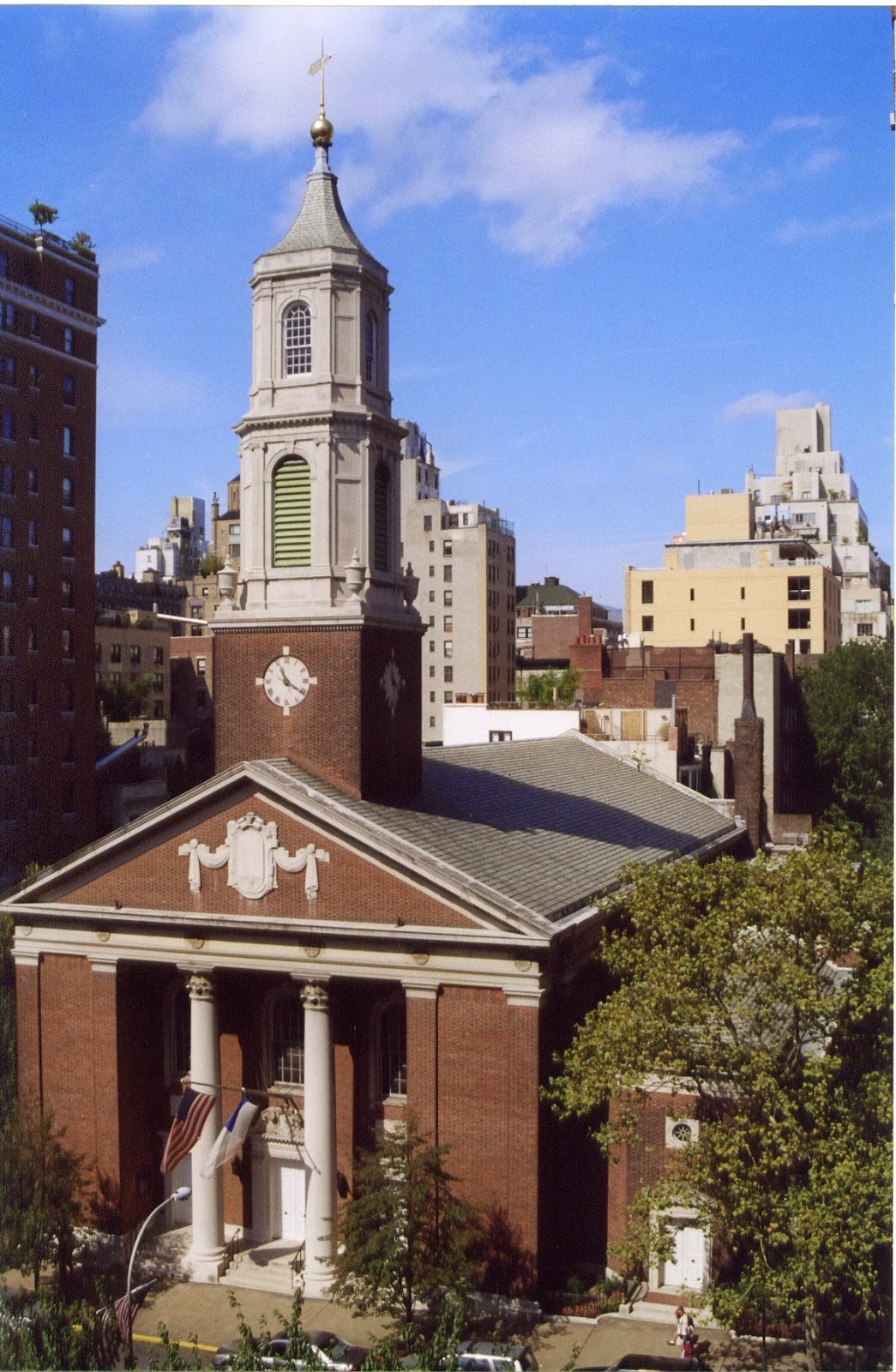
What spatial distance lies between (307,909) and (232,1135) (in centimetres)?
526

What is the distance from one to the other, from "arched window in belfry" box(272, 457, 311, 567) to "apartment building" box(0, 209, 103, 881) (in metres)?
15.2

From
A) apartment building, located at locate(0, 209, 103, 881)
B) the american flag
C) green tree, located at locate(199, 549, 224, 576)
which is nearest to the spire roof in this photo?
apartment building, located at locate(0, 209, 103, 881)

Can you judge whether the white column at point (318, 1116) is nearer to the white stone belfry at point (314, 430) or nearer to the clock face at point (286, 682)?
the clock face at point (286, 682)

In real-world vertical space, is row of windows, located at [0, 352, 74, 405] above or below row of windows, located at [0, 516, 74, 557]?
above

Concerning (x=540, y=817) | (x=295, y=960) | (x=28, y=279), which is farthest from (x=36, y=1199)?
(x=28, y=279)

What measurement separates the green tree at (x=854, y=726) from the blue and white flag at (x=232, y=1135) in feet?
130

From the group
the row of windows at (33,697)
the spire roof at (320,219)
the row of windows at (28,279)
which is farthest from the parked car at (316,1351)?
the row of windows at (28,279)

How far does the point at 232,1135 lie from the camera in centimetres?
2822

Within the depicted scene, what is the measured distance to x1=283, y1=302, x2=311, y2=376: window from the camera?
31.2 metres

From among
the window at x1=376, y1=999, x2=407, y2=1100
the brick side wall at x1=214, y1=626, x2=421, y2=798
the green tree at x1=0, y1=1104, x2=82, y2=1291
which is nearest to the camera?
the green tree at x1=0, y1=1104, x2=82, y2=1291

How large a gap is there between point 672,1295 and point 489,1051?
6.70m

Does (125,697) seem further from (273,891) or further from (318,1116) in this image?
(318,1116)

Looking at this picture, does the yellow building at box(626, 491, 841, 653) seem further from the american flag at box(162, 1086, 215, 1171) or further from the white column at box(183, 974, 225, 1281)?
the american flag at box(162, 1086, 215, 1171)

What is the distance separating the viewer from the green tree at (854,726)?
62.5 meters
